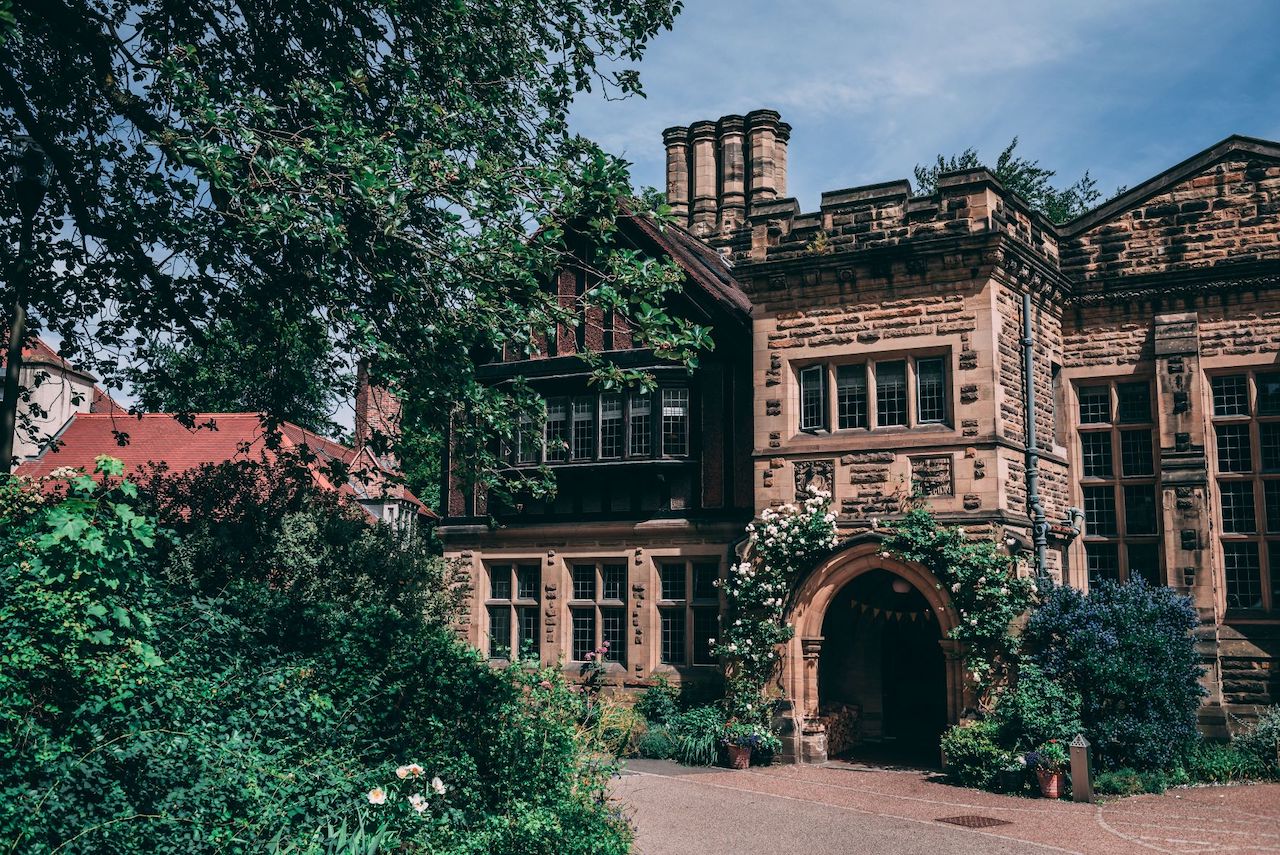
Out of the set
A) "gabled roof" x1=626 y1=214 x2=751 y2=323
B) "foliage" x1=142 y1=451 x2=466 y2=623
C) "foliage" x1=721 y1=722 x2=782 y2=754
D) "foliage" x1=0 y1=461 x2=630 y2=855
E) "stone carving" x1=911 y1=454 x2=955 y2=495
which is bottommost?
"foliage" x1=721 y1=722 x2=782 y2=754

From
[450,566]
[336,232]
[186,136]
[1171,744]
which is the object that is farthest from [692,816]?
[450,566]

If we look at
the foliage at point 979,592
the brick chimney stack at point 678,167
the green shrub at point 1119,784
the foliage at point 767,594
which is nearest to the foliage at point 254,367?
the foliage at point 767,594

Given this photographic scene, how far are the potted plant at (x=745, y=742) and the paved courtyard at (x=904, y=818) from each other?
27.1 inches

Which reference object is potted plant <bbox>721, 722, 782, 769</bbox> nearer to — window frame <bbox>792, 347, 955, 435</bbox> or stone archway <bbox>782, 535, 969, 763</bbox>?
stone archway <bbox>782, 535, 969, 763</bbox>

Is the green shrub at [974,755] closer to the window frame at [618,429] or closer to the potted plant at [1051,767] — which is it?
the potted plant at [1051,767]

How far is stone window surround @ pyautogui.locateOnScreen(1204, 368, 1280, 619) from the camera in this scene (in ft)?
55.0

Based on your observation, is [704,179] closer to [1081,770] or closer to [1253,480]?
[1253,480]

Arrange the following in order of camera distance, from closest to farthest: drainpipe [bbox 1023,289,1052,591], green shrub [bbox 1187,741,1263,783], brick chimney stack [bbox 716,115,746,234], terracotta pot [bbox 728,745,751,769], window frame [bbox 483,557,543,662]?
1. green shrub [bbox 1187,741,1263,783]
2. terracotta pot [bbox 728,745,751,769]
3. drainpipe [bbox 1023,289,1052,591]
4. window frame [bbox 483,557,543,662]
5. brick chimney stack [bbox 716,115,746,234]

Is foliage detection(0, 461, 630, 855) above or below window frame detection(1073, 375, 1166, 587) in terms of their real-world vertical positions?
below

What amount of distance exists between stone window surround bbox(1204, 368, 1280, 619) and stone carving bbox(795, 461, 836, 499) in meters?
5.99

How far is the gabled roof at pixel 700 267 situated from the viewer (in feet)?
64.5

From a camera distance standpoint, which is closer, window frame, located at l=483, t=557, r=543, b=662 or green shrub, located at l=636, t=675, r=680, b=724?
green shrub, located at l=636, t=675, r=680, b=724

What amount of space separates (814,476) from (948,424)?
216 centimetres

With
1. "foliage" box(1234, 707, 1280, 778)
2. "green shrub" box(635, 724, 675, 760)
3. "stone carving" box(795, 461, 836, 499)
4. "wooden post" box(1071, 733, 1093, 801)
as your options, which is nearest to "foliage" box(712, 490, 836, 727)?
"stone carving" box(795, 461, 836, 499)
